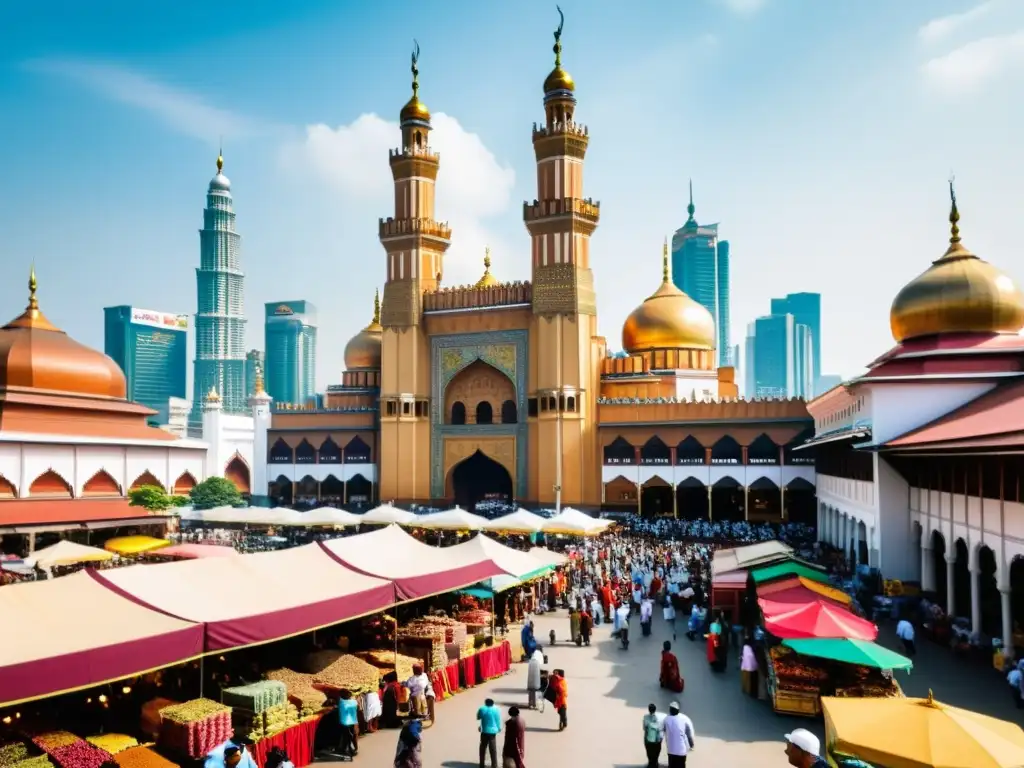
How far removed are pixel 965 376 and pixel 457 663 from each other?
13851mm

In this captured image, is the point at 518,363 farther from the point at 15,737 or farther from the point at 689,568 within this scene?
the point at 15,737

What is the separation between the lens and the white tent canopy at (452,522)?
25750mm

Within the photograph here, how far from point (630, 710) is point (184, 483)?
29.2 meters

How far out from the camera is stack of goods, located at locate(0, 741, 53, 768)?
7883 mm

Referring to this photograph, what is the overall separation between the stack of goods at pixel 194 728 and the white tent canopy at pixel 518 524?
1587cm

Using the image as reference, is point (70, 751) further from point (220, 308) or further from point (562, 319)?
point (220, 308)

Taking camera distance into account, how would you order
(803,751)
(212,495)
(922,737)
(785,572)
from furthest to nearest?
1. (212,495)
2. (785,572)
3. (922,737)
4. (803,751)

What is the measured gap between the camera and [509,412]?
132ft

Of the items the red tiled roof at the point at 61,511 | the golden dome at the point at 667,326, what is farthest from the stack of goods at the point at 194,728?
the golden dome at the point at 667,326

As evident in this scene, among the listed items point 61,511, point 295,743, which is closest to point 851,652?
point 295,743

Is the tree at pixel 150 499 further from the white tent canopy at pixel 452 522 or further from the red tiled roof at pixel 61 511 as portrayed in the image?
the white tent canopy at pixel 452 522

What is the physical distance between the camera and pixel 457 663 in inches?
496

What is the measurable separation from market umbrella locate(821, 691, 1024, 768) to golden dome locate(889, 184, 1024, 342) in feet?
54.3

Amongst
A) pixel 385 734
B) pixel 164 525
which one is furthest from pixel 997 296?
pixel 164 525
